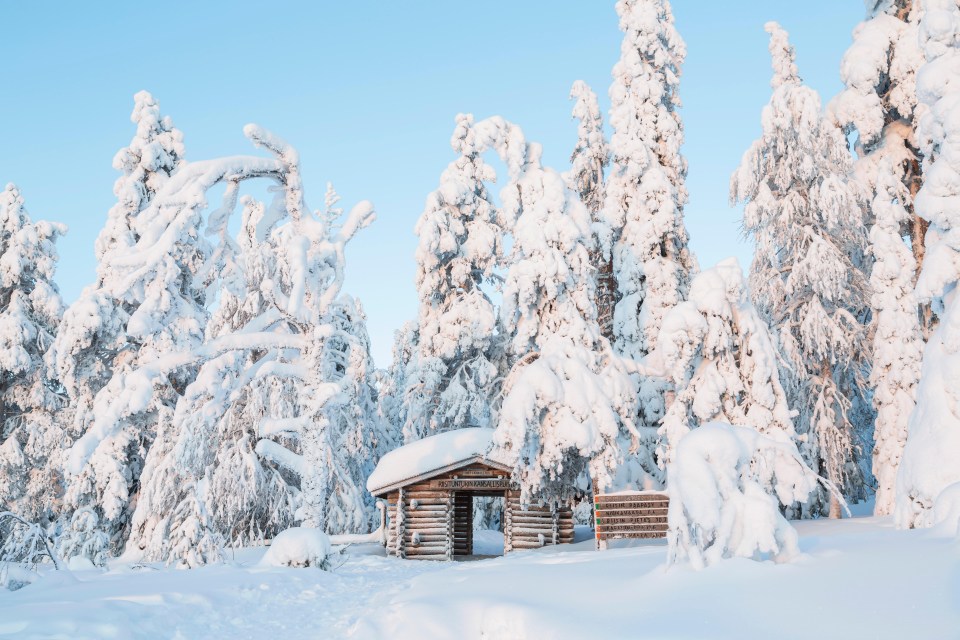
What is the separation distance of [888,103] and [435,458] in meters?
17.3

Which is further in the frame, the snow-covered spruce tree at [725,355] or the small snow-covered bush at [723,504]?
the snow-covered spruce tree at [725,355]

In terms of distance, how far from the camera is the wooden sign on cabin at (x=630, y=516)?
1762 cm

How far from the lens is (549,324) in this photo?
23.1m

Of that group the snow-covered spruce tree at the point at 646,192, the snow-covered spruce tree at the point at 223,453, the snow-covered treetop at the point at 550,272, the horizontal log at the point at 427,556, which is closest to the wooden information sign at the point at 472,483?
the horizontal log at the point at 427,556

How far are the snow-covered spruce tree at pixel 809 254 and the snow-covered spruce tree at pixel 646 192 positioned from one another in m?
2.50

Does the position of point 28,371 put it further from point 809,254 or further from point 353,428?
point 809,254

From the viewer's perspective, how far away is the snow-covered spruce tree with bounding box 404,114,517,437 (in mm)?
27406

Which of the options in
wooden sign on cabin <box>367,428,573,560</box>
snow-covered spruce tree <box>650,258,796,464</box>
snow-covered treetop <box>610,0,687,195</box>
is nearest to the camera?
snow-covered spruce tree <box>650,258,796,464</box>

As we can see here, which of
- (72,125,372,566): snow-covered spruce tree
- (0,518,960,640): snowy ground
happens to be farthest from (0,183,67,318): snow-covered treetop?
(0,518,960,640): snowy ground

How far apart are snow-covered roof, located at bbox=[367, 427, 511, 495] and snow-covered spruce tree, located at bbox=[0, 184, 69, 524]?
12252mm

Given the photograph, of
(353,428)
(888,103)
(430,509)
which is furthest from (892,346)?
(353,428)

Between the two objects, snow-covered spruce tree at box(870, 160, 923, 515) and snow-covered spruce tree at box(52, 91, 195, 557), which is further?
snow-covered spruce tree at box(52, 91, 195, 557)

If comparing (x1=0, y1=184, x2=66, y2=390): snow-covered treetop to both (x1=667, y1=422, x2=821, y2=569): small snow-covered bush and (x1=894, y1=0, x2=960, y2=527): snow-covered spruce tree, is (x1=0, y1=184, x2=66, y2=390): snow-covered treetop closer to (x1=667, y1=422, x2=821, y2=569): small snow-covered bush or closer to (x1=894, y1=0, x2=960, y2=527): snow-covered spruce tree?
(x1=667, y1=422, x2=821, y2=569): small snow-covered bush

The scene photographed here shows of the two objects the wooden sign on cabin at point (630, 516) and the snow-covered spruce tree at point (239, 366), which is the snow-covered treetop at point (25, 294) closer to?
the snow-covered spruce tree at point (239, 366)
